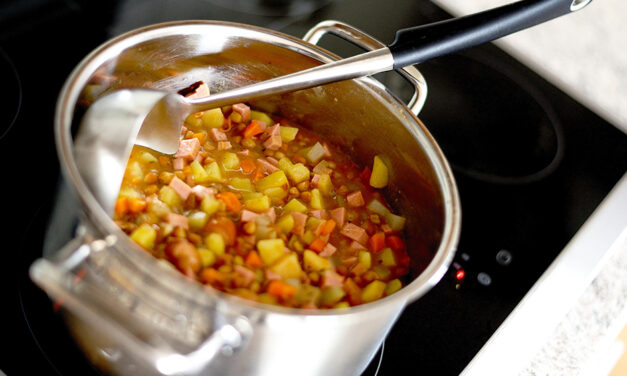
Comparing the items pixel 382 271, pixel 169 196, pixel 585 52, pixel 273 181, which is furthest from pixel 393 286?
pixel 585 52

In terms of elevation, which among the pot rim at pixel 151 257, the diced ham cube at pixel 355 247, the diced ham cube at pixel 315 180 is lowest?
the diced ham cube at pixel 355 247

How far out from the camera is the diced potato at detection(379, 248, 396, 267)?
102 centimetres

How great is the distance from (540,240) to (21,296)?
2.71 feet

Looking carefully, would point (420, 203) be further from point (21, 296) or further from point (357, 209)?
point (21, 296)

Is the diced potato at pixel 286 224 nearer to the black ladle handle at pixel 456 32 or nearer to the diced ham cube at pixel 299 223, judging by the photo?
the diced ham cube at pixel 299 223

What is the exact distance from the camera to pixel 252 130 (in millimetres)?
1122

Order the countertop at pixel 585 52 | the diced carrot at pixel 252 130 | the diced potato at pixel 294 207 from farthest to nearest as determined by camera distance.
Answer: the countertop at pixel 585 52, the diced carrot at pixel 252 130, the diced potato at pixel 294 207

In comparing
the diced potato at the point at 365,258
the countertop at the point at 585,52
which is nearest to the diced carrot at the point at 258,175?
the diced potato at the point at 365,258

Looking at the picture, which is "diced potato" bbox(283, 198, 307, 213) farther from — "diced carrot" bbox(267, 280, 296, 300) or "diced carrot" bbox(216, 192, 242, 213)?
"diced carrot" bbox(267, 280, 296, 300)

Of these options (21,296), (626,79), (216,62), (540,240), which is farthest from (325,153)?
(626,79)

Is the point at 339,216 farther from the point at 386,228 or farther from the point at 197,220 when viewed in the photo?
the point at 197,220

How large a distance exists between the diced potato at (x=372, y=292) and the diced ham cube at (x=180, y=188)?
0.29 metres

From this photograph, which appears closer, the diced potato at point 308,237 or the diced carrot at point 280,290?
the diced carrot at point 280,290

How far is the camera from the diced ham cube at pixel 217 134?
1.10 metres
